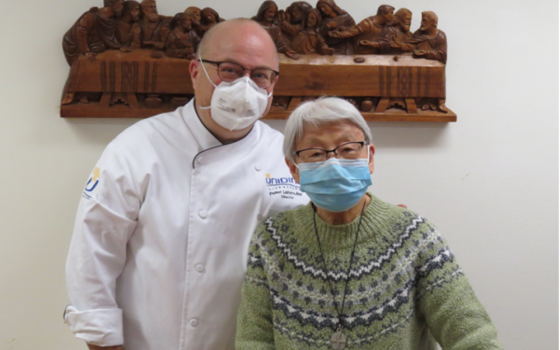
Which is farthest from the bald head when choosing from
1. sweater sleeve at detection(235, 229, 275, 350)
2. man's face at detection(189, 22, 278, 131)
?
sweater sleeve at detection(235, 229, 275, 350)

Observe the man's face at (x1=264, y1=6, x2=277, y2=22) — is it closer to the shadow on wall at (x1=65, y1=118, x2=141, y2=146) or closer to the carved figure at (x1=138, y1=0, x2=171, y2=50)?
the carved figure at (x1=138, y1=0, x2=171, y2=50)

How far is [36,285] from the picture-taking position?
159 cm

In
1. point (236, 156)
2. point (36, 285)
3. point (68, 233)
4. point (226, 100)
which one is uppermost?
point (226, 100)

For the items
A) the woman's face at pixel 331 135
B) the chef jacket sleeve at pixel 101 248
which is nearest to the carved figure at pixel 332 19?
the woman's face at pixel 331 135

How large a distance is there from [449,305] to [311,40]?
3.34 ft

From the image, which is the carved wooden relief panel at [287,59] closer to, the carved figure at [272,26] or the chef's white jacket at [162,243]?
the carved figure at [272,26]

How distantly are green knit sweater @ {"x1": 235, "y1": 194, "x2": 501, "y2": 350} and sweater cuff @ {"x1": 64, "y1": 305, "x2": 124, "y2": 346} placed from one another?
13.6 inches

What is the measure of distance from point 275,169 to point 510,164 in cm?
97

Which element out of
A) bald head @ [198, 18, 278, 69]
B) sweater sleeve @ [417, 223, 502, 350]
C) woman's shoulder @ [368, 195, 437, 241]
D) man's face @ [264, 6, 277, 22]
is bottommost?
sweater sleeve @ [417, 223, 502, 350]

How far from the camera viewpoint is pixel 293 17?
1.57m

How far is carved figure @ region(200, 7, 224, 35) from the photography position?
1.54 metres

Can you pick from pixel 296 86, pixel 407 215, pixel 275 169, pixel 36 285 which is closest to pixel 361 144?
pixel 407 215

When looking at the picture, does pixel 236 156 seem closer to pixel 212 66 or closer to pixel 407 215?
pixel 212 66

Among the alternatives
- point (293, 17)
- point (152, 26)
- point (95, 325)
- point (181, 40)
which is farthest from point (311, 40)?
point (95, 325)
